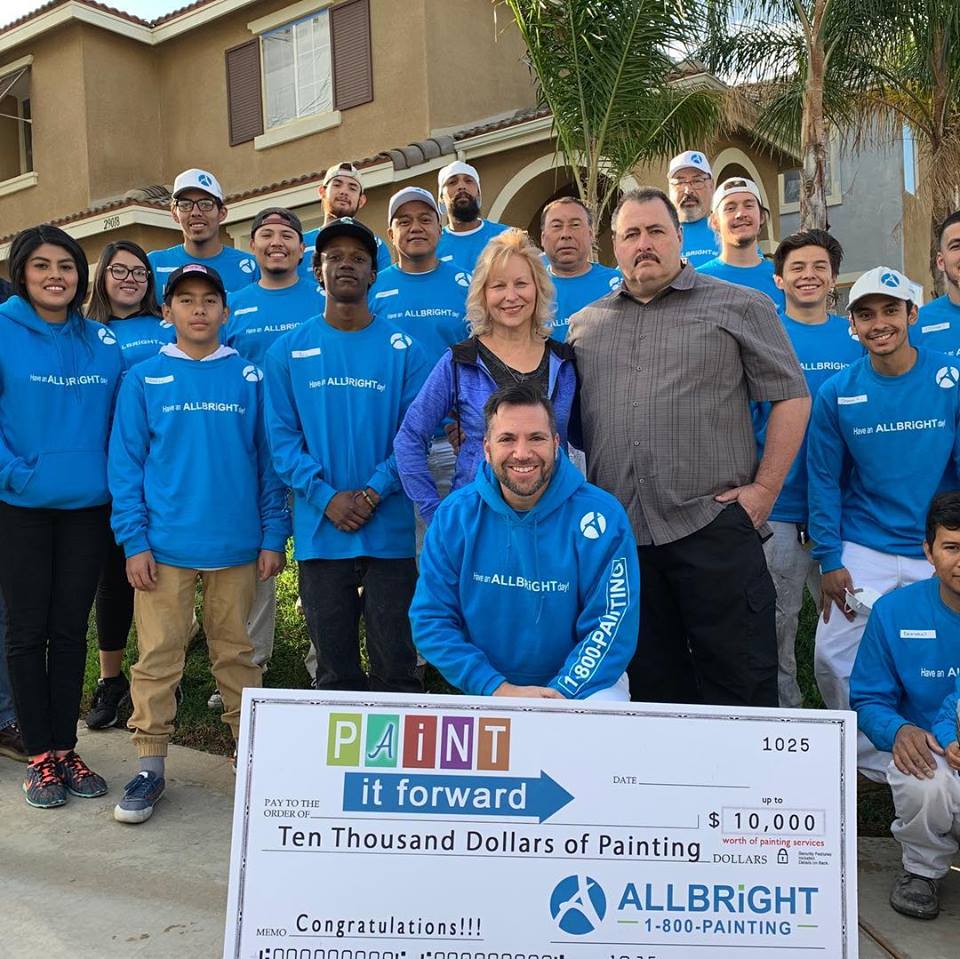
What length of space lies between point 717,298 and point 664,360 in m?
0.32

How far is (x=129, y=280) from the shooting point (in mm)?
5398

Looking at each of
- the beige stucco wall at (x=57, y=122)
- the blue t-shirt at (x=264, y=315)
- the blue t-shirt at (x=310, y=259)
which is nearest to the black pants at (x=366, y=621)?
the blue t-shirt at (x=264, y=315)

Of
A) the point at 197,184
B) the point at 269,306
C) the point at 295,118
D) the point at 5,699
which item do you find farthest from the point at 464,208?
the point at 295,118

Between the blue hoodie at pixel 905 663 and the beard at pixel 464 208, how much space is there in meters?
3.52

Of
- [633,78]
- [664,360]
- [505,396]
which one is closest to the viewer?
[505,396]

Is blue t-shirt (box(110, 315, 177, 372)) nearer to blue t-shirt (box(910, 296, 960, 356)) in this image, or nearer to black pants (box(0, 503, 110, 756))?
black pants (box(0, 503, 110, 756))

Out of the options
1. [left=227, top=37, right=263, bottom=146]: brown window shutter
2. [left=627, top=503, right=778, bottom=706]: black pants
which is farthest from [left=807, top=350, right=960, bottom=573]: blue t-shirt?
[left=227, top=37, right=263, bottom=146]: brown window shutter

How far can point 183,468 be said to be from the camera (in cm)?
446

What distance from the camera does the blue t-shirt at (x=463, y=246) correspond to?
20.0 feet

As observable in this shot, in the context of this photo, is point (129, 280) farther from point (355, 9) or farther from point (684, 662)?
point (355, 9)

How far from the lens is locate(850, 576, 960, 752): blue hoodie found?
372 centimetres

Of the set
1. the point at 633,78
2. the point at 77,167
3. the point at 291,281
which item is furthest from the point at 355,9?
the point at 291,281

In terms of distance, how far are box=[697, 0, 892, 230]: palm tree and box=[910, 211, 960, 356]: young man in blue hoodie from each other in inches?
235

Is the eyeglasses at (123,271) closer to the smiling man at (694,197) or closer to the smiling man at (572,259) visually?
the smiling man at (572,259)
